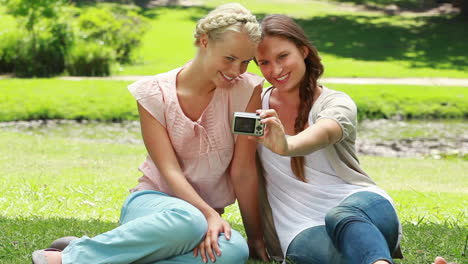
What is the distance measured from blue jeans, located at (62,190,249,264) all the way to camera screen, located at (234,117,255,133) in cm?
38

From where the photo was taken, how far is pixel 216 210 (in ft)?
11.3

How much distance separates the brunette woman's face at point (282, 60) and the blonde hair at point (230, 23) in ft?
0.46

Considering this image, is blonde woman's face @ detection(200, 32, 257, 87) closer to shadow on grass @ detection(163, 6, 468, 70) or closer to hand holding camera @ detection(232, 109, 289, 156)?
hand holding camera @ detection(232, 109, 289, 156)

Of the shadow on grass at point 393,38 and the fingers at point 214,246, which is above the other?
the fingers at point 214,246

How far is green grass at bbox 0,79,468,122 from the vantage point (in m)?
11.6

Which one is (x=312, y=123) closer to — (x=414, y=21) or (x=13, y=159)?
(x=13, y=159)

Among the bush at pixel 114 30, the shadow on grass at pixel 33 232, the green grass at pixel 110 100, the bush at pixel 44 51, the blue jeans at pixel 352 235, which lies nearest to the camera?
the blue jeans at pixel 352 235

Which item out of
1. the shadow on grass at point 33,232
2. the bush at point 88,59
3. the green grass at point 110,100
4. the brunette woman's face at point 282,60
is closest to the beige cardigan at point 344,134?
the brunette woman's face at point 282,60

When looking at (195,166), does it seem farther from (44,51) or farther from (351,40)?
(351,40)

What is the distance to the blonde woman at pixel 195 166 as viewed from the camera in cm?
302

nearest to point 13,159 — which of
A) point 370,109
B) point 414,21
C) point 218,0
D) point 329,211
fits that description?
point 329,211

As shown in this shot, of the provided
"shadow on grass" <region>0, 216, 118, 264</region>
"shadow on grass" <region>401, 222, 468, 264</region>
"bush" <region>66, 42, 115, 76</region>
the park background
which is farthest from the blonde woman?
"bush" <region>66, 42, 115, 76</region>

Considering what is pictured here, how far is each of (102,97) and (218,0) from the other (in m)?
14.7

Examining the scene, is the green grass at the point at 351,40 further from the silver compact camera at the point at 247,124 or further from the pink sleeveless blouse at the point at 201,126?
the silver compact camera at the point at 247,124
